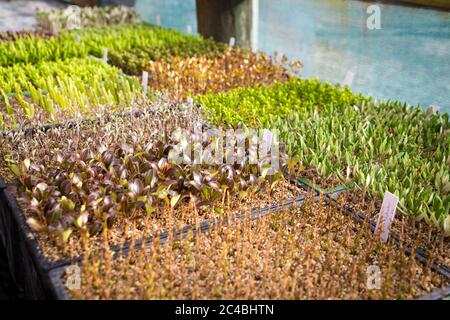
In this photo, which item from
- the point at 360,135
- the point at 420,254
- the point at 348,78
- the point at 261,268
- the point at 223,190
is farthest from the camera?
the point at 348,78

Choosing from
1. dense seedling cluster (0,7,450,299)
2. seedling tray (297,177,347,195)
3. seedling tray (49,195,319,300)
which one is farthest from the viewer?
seedling tray (297,177,347,195)

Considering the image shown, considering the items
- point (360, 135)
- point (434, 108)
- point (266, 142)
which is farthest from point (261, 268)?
point (434, 108)

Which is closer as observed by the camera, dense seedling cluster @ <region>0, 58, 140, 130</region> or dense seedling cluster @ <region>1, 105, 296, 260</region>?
dense seedling cluster @ <region>1, 105, 296, 260</region>

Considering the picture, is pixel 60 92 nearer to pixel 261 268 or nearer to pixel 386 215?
pixel 261 268

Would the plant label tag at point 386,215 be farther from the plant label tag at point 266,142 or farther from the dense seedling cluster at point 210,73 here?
the dense seedling cluster at point 210,73

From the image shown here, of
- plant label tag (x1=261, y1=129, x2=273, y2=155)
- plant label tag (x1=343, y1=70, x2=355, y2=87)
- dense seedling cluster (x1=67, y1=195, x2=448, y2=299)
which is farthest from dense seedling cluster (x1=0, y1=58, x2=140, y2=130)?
plant label tag (x1=343, y1=70, x2=355, y2=87)

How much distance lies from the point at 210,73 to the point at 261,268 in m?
3.13

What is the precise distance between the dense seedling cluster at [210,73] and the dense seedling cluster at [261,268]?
232cm

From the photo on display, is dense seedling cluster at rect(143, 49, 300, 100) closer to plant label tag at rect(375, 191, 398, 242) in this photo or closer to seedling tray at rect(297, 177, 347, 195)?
seedling tray at rect(297, 177, 347, 195)

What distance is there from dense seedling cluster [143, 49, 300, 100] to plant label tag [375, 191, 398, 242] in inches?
96.6

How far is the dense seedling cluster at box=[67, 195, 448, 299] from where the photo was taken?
2031 millimetres

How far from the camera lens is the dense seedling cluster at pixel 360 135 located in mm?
2693

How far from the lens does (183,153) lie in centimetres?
294

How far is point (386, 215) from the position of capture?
2.37 meters
